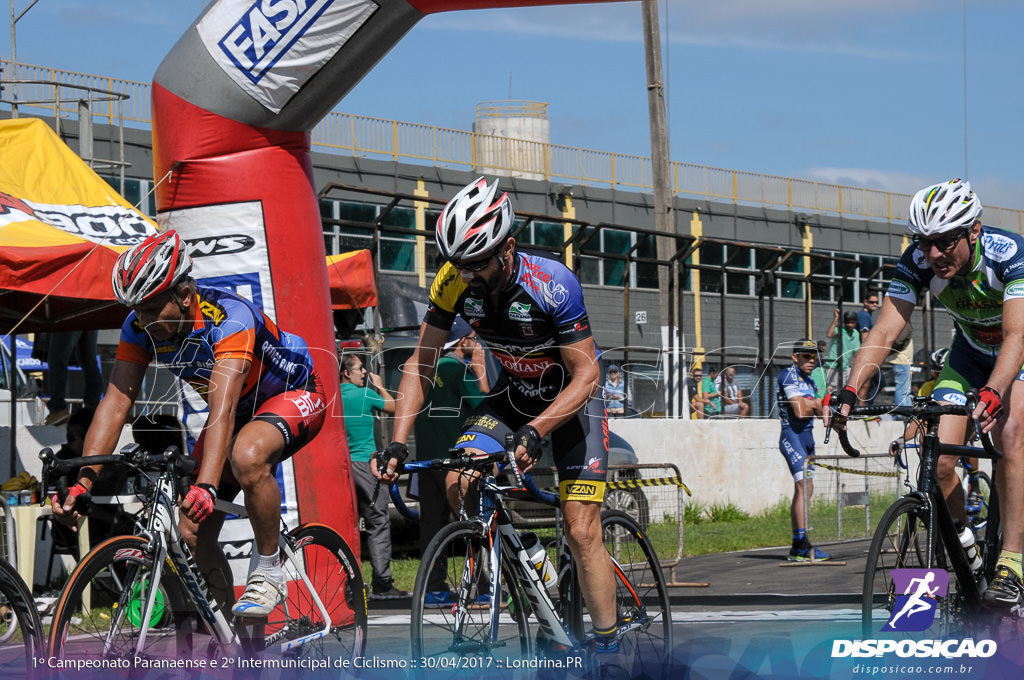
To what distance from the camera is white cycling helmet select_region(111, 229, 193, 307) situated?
17.3 ft

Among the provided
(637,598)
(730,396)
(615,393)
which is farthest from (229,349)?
(730,396)

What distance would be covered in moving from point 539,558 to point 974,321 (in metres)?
2.88

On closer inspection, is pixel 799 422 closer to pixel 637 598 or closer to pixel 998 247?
pixel 998 247

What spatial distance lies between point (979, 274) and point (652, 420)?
35.2 ft

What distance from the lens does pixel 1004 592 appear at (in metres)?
5.97

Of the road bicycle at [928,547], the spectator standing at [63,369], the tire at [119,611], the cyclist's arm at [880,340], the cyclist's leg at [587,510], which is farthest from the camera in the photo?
the spectator standing at [63,369]

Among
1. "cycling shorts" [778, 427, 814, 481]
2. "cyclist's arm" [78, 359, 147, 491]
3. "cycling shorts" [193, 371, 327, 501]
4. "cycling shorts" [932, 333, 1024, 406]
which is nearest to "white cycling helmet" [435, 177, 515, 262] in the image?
"cycling shorts" [193, 371, 327, 501]

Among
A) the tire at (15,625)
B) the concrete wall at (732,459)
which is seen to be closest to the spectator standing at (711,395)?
the concrete wall at (732,459)

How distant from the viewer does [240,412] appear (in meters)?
5.91

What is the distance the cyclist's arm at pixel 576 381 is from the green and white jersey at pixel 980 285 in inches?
77.4

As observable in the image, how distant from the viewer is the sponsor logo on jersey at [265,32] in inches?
315

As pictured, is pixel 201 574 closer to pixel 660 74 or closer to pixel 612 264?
pixel 660 74

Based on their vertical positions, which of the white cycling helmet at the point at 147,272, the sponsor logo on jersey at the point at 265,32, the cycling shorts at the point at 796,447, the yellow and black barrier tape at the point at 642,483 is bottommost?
the yellow and black barrier tape at the point at 642,483

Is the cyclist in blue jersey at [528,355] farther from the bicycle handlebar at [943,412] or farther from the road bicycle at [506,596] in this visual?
the bicycle handlebar at [943,412]
